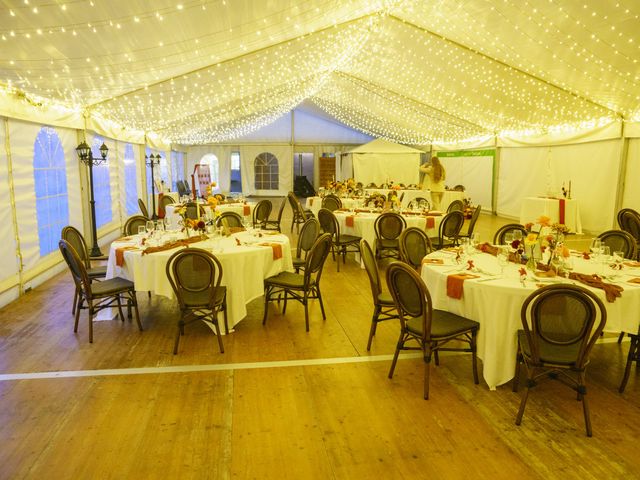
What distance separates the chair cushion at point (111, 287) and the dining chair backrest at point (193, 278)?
2.27 ft

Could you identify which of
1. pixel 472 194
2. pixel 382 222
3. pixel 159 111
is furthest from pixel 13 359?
pixel 472 194

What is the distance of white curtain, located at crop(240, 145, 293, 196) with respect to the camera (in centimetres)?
2180

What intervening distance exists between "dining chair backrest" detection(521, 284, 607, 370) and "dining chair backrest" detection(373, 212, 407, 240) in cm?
402

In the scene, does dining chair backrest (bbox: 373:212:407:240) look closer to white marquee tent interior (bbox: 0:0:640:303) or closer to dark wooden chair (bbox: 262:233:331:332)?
dark wooden chair (bbox: 262:233:331:332)

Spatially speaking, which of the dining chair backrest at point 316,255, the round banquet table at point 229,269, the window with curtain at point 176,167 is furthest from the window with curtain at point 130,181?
the dining chair backrest at point 316,255

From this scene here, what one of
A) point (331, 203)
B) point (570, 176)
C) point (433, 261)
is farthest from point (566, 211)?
point (433, 261)

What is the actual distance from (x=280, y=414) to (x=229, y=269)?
5.99ft

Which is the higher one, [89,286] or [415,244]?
[415,244]

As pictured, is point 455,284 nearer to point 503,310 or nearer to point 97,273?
point 503,310

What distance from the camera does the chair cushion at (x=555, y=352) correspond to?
3.10m

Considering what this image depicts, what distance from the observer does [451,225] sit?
763 centimetres

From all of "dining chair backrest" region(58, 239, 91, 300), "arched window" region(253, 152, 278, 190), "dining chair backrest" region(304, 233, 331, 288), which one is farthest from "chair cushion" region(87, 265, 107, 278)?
"arched window" region(253, 152, 278, 190)

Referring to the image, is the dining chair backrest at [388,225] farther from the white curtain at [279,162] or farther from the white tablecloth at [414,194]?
the white curtain at [279,162]

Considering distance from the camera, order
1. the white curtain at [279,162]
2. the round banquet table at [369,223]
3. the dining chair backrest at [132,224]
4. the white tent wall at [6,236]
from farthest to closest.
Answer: the white curtain at [279,162], the round banquet table at [369,223], the dining chair backrest at [132,224], the white tent wall at [6,236]
